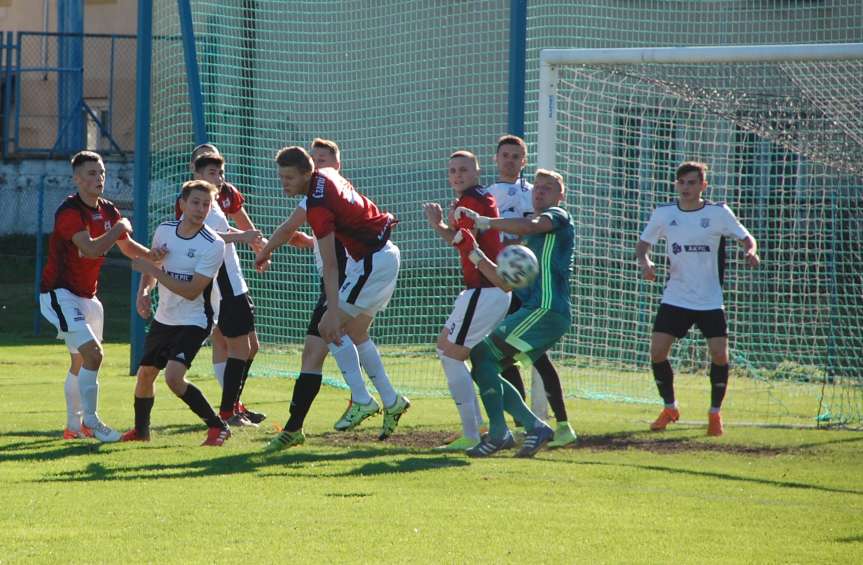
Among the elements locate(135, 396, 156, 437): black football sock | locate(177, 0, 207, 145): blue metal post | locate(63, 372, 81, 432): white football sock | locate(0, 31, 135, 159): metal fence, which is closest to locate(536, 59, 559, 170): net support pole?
locate(135, 396, 156, 437): black football sock

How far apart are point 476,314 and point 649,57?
2.99 m

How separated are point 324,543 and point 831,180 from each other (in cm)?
976

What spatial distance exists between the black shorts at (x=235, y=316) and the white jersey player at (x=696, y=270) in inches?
125

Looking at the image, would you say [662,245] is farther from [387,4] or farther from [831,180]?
[387,4]

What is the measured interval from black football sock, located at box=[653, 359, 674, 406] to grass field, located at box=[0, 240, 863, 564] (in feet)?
1.16

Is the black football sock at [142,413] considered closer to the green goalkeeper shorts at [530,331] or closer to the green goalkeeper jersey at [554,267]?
the green goalkeeper shorts at [530,331]

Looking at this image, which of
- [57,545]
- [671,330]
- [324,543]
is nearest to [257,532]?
[324,543]

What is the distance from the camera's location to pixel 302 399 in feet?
27.7

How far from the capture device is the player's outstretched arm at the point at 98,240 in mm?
8586

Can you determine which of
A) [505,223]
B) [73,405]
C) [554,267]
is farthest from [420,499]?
[73,405]

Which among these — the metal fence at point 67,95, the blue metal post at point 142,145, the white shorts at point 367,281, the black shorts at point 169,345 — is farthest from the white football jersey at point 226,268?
the metal fence at point 67,95

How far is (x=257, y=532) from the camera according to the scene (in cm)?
577

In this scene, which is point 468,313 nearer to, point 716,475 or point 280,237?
point 280,237

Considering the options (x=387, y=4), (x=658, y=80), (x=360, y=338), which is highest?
(x=387, y=4)
